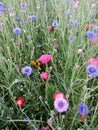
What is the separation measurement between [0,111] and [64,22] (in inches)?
27.3

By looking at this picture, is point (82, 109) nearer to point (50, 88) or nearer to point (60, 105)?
point (60, 105)

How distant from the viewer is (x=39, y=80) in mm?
1201

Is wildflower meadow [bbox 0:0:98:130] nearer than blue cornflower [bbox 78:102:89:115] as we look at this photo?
No

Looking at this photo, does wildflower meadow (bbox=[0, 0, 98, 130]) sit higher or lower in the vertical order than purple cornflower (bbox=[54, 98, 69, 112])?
higher

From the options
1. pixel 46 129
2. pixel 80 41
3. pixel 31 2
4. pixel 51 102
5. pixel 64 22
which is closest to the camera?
pixel 46 129

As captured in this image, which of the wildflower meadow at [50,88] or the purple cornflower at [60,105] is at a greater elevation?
the wildflower meadow at [50,88]

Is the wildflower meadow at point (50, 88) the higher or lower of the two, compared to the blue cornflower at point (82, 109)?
higher

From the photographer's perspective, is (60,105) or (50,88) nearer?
(60,105)

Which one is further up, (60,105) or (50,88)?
(50,88)

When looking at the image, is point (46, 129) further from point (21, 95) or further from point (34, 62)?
point (34, 62)

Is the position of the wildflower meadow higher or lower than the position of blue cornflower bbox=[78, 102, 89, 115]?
higher

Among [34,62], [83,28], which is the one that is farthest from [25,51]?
[83,28]

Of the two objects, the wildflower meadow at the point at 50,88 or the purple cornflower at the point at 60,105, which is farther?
the wildflower meadow at the point at 50,88

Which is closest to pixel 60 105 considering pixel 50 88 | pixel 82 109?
pixel 82 109
